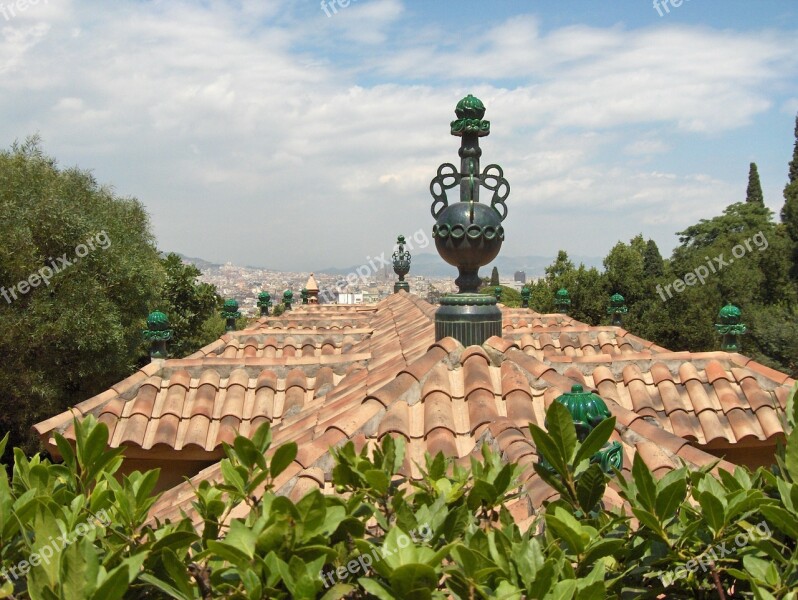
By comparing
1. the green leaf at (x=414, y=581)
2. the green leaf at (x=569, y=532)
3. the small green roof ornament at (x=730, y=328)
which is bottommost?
the green leaf at (x=414, y=581)

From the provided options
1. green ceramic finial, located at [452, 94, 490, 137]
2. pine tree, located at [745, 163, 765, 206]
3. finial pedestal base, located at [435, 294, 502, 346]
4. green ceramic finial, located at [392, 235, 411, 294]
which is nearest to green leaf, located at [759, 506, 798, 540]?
finial pedestal base, located at [435, 294, 502, 346]

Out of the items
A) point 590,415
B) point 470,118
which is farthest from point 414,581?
point 470,118

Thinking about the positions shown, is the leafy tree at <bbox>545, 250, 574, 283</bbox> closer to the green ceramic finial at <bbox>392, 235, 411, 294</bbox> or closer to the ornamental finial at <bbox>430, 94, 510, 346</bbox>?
the green ceramic finial at <bbox>392, 235, 411, 294</bbox>

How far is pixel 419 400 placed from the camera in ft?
11.1

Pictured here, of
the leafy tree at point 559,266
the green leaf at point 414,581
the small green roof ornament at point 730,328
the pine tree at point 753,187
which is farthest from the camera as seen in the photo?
the pine tree at point 753,187

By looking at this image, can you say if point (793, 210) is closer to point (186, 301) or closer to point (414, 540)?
point (186, 301)

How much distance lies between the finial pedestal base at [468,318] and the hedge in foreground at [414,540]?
7.03ft

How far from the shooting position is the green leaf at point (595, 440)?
1.74 metres

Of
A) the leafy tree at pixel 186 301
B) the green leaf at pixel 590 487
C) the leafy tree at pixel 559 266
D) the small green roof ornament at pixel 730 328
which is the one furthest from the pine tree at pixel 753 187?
the green leaf at pixel 590 487

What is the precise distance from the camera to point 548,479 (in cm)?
186

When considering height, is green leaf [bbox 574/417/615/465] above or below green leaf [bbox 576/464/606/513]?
above

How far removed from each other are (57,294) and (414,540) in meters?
18.3

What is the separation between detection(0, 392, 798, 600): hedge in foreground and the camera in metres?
1.45

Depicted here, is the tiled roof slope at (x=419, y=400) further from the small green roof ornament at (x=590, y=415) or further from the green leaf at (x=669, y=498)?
the green leaf at (x=669, y=498)
